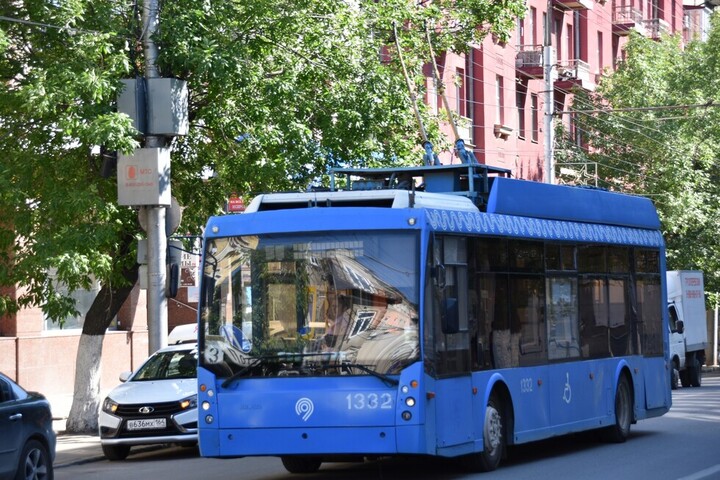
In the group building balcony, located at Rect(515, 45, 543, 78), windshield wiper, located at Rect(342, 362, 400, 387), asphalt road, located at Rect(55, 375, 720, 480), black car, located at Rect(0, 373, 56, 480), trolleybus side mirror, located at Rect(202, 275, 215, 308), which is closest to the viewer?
black car, located at Rect(0, 373, 56, 480)

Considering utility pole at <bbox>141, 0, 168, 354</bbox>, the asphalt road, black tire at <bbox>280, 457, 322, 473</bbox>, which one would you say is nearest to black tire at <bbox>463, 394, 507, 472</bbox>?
the asphalt road

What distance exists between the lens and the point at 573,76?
49.4 meters

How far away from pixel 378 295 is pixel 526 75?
3534 centimetres

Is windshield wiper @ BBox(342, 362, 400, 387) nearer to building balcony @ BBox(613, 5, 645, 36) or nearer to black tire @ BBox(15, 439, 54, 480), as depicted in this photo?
black tire @ BBox(15, 439, 54, 480)

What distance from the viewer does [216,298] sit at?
1319 centimetres

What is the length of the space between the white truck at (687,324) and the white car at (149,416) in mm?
20845

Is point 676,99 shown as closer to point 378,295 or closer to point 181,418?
point 181,418

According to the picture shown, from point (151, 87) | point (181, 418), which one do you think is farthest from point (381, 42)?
point (181, 418)

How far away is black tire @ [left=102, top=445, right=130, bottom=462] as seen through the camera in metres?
18.2

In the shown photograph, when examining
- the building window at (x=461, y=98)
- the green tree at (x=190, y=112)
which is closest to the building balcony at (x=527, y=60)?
the building window at (x=461, y=98)

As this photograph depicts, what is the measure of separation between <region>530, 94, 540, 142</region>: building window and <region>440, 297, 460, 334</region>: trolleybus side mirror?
118ft

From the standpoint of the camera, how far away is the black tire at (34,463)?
41.7ft

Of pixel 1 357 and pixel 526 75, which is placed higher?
pixel 526 75

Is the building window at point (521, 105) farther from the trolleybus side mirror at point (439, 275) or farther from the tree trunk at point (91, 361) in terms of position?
the trolleybus side mirror at point (439, 275)
